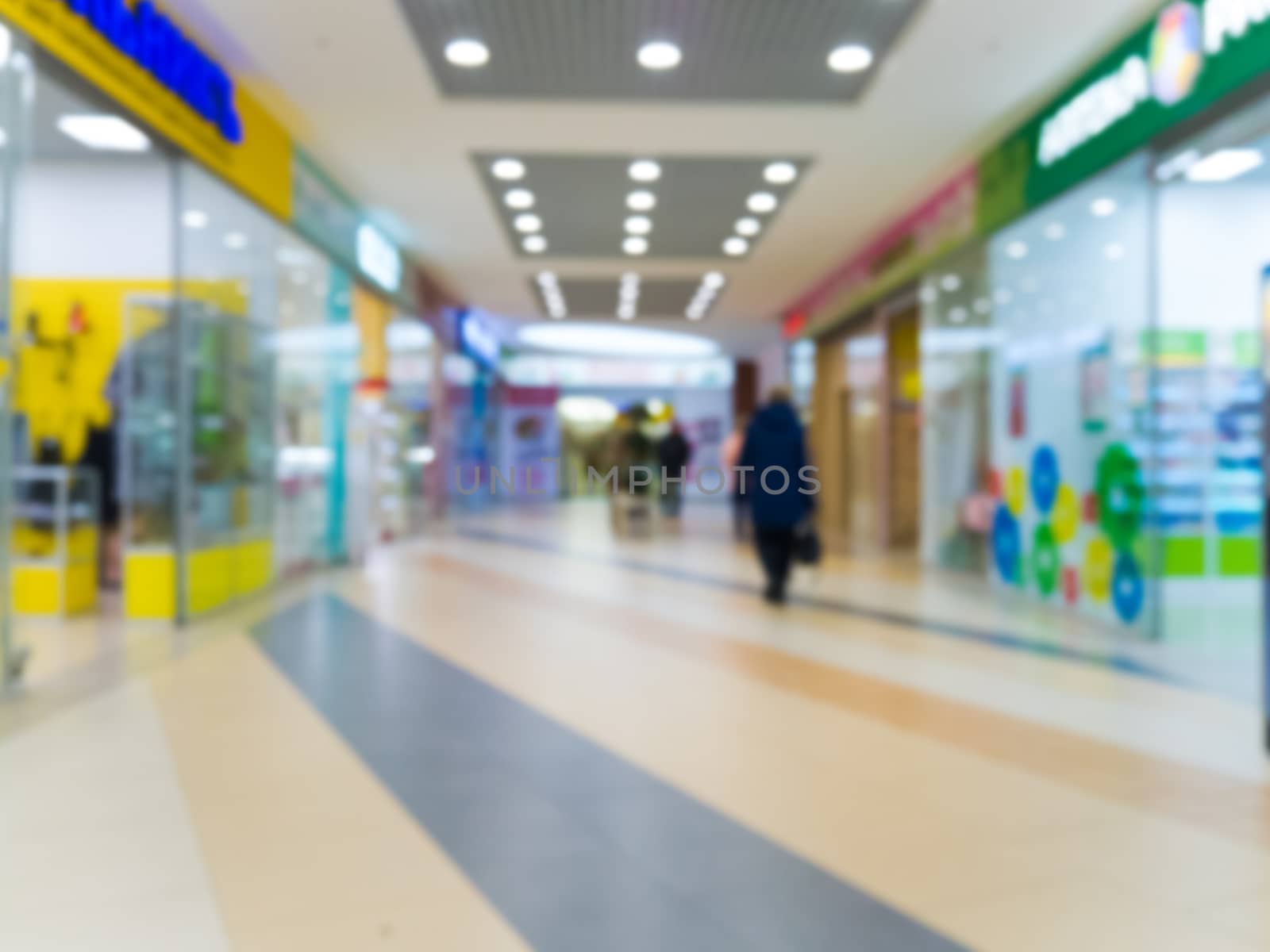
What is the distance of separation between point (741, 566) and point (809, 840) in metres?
7.24

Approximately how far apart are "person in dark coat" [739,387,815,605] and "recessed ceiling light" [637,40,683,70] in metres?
2.35

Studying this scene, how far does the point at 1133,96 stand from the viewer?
239 inches

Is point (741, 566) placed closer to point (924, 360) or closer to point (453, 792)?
point (924, 360)

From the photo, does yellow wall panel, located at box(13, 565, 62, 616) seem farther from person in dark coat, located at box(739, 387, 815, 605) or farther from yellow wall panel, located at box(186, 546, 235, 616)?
person in dark coat, located at box(739, 387, 815, 605)

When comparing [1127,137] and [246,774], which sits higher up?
[1127,137]

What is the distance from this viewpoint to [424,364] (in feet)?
47.0

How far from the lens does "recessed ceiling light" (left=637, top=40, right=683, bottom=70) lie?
6184 millimetres

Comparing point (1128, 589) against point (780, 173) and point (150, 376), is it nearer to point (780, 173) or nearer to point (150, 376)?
point (780, 173)

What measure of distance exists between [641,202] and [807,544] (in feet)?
13.6

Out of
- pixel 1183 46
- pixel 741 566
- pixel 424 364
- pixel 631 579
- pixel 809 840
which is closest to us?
pixel 809 840

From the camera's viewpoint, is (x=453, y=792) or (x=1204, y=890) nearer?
(x=1204, y=890)

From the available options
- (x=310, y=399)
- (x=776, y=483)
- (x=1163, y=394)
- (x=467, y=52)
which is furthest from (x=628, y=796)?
(x=310, y=399)

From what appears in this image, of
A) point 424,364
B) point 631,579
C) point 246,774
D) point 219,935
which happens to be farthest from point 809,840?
point 424,364

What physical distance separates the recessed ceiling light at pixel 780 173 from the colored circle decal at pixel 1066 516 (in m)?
3.50
